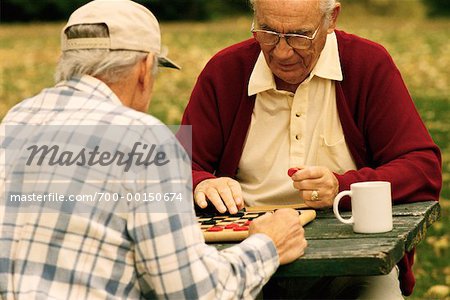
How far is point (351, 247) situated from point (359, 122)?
2.86ft

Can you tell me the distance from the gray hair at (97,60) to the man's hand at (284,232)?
21.0 inches

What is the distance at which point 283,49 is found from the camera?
3297 mm

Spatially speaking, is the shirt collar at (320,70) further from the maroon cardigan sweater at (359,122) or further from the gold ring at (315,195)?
the gold ring at (315,195)

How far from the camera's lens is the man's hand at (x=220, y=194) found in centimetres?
313

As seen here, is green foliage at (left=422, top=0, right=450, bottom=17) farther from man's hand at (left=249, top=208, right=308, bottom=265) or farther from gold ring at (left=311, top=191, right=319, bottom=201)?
man's hand at (left=249, top=208, right=308, bottom=265)

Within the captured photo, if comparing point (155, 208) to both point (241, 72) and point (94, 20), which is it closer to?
point (94, 20)

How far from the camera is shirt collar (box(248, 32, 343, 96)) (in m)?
3.41

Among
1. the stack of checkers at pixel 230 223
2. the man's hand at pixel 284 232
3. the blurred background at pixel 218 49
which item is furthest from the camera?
the blurred background at pixel 218 49

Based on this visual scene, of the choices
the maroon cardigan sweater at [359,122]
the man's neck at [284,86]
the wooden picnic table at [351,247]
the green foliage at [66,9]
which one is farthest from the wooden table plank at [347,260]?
the green foliage at [66,9]

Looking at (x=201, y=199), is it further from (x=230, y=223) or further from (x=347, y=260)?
(x=347, y=260)

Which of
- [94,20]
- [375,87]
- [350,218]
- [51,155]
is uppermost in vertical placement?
[94,20]

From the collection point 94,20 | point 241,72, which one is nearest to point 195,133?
point 241,72

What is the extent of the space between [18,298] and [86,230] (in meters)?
0.23

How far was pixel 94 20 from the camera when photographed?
8.09 feet
